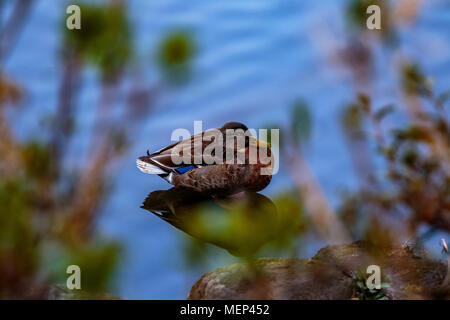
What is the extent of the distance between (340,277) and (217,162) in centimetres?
50

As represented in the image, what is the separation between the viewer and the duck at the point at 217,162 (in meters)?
1.25

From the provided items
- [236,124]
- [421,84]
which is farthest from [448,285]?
[236,124]

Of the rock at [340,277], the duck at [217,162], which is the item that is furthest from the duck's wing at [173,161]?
the rock at [340,277]

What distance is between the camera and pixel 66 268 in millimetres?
348

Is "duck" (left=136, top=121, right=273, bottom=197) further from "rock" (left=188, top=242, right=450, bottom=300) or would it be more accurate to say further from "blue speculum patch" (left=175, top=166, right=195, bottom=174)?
"rock" (left=188, top=242, right=450, bottom=300)

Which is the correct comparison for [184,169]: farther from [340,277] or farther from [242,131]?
[340,277]

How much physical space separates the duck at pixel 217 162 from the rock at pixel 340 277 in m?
0.32

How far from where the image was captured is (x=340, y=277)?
0.90 m

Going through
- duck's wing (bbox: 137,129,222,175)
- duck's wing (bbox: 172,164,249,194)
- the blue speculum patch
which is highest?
duck's wing (bbox: 137,129,222,175)

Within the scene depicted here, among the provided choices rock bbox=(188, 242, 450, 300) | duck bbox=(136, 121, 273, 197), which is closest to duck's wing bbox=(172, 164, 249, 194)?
duck bbox=(136, 121, 273, 197)

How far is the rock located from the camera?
2.65ft

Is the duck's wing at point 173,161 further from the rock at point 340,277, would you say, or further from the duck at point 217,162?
the rock at point 340,277

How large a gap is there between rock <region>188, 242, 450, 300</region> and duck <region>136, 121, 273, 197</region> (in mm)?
319
